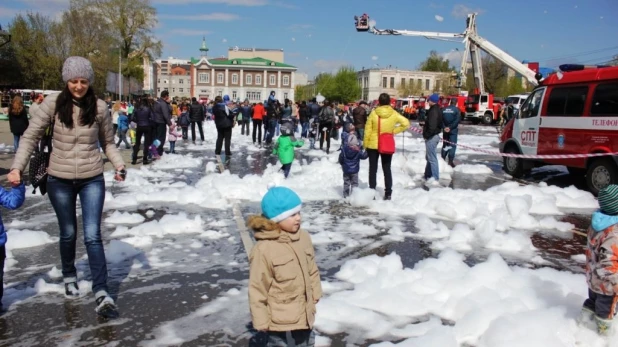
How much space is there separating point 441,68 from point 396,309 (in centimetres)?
12878

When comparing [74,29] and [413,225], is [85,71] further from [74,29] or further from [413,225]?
[74,29]

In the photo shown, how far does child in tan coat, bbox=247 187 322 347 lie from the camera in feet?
9.68

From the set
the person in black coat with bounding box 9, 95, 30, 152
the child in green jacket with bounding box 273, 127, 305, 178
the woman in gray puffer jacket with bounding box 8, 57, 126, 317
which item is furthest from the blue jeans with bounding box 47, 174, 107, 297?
the person in black coat with bounding box 9, 95, 30, 152

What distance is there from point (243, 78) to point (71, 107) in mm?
122248

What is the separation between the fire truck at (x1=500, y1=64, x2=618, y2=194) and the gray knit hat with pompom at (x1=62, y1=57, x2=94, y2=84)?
33.1 feet

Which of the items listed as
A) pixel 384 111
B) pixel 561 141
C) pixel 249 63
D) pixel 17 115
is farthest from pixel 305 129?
pixel 249 63

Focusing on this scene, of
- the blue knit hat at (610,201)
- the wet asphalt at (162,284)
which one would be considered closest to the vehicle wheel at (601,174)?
the wet asphalt at (162,284)

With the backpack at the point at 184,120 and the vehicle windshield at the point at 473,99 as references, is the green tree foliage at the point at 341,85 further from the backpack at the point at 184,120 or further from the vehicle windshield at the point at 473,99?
Result: the backpack at the point at 184,120

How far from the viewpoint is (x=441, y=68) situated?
126375mm

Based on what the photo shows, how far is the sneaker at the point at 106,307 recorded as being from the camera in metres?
4.22

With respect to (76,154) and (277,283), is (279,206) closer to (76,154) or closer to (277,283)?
(277,283)

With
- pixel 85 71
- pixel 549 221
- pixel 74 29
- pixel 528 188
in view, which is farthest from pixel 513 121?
pixel 74 29

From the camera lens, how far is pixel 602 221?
359 cm

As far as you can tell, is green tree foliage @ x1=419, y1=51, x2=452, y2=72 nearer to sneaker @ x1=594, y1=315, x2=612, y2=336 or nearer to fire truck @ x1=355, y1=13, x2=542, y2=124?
fire truck @ x1=355, y1=13, x2=542, y2=124
